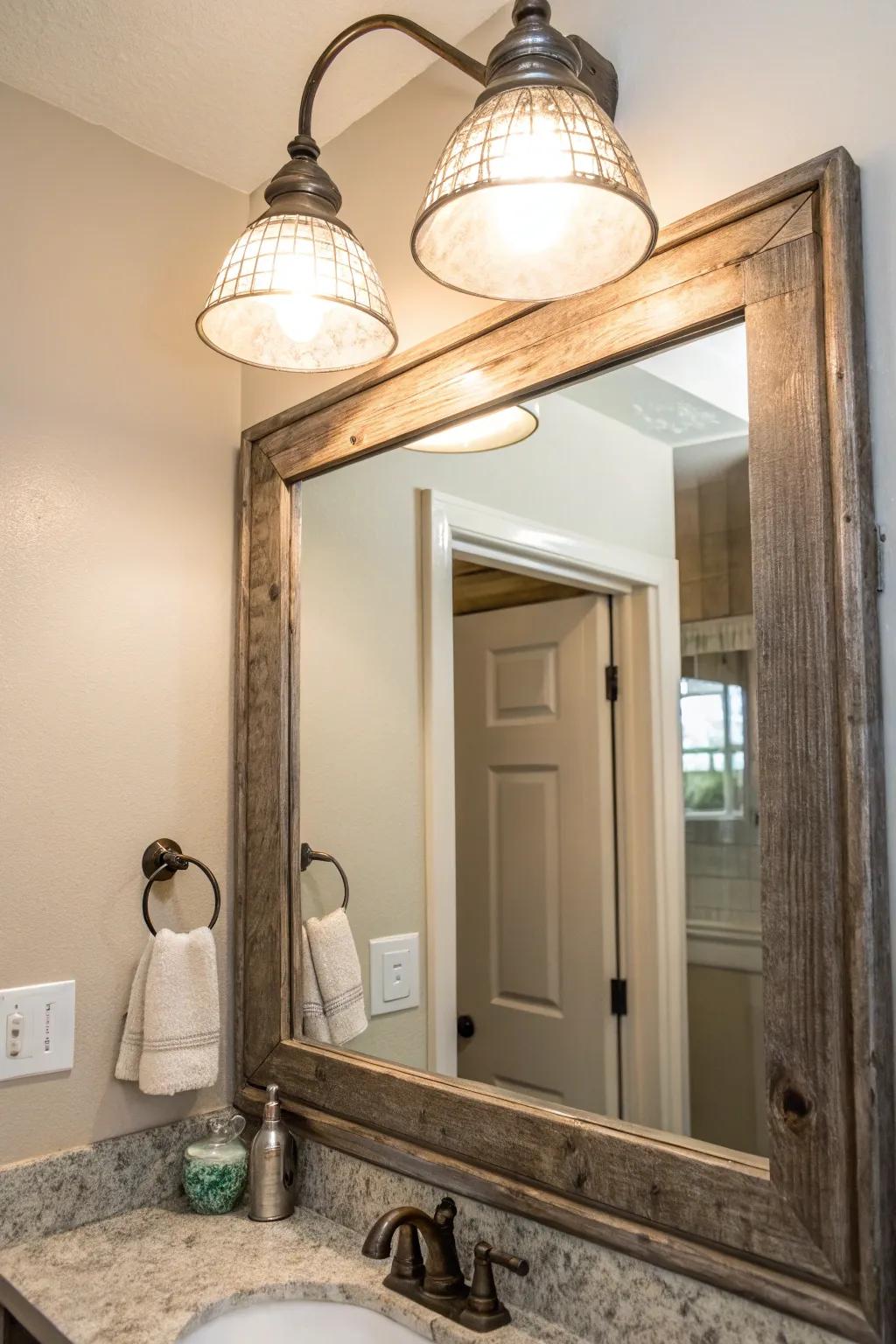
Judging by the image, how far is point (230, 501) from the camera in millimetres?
1646

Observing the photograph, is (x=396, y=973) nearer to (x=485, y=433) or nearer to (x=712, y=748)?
(x=712, y=748)

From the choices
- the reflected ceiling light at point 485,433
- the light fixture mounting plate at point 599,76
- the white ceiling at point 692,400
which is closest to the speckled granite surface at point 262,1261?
the white ceiling at point 692,400

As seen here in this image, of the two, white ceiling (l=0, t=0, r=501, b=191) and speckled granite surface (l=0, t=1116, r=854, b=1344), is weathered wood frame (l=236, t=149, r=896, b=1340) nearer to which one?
speckled granite surface (l=0, t=1116, r=854, b=1344)

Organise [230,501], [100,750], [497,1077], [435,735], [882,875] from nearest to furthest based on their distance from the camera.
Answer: [882,875]
[497,1077]
[435,735]
[100,750]
[230,501]

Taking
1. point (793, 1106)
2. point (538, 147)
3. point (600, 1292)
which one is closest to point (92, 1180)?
point (600, 1292)

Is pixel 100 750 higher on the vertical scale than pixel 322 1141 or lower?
higher

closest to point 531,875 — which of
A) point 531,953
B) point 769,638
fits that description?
point 531,953

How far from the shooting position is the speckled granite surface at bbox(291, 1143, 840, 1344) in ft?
2.95

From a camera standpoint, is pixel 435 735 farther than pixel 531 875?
Yes

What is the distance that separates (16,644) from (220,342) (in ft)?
1.63

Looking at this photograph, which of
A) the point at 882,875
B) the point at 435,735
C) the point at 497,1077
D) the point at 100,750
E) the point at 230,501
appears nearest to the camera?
the point at 882,875

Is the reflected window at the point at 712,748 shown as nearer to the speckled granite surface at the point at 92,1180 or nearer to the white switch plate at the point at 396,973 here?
the white switch plate at the point at 396,973

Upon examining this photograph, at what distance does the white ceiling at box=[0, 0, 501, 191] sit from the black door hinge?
4.01 ft

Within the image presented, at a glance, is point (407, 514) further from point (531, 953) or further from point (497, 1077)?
point (497, 1077)
